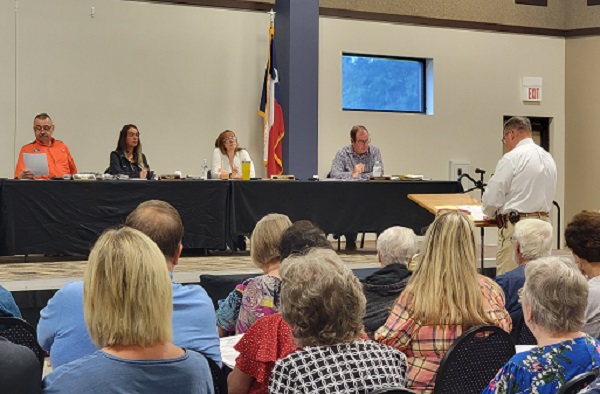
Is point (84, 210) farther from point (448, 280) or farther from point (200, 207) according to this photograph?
point (448, 280)

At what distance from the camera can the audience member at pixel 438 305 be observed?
2.87 m

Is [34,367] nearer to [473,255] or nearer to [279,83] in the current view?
[473,255]

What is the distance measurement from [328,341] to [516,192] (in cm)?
453

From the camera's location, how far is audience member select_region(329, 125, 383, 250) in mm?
9406

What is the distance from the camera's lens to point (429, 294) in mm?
2912

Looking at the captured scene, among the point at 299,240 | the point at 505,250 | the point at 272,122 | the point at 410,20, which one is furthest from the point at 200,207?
the point at 410,20

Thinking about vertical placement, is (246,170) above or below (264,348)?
above

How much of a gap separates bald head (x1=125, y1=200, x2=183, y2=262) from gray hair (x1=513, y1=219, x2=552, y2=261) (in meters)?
1.81

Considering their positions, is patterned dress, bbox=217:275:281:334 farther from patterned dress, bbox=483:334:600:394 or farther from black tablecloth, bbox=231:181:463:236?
black tablecloth, bbox=231:181:463:236

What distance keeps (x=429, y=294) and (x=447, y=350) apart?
0.22m

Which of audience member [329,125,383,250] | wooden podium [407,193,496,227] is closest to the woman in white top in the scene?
audience member [329,125,383,250]

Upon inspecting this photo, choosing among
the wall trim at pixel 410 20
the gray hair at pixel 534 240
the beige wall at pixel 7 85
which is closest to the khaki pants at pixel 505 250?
the gray hair at pixel 534 240

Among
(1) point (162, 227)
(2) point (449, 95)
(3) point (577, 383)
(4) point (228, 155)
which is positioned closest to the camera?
(3) point (577, 383)

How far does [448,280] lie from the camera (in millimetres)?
2963
